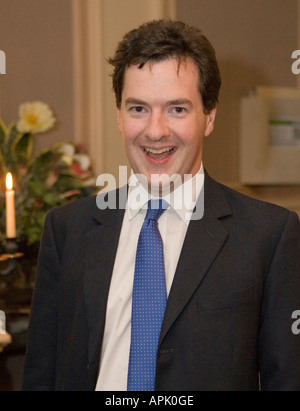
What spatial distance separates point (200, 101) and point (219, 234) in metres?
0.25

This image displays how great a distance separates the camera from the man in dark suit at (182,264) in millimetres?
1157

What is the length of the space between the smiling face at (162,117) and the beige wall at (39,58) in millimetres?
1287

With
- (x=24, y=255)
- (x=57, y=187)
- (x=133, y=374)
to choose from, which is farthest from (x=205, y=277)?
(x=57, y=187)

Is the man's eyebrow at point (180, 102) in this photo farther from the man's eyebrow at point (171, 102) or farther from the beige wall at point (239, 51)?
the beige wall at point (239, 51)

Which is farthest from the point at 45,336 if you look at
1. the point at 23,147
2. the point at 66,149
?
the point at 66,149

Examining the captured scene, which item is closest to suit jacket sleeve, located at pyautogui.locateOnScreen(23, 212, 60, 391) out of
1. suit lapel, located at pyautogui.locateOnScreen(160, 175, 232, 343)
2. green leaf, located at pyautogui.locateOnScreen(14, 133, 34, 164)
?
suit lapel, located at pyautogui.locateOnScreen(160, 175, 232, 343)

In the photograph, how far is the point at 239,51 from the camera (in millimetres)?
2883

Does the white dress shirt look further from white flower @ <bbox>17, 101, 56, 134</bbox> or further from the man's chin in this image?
white flower @ <bbox>17, 101, 56, 134</bbox>

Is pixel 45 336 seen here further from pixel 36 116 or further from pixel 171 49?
pixel 36 116

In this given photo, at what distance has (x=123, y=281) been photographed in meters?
1.21

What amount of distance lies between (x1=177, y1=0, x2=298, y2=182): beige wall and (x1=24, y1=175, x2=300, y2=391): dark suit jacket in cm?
161

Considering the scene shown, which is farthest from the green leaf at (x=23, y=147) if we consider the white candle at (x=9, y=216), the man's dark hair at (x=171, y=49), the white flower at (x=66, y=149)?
the man's dark hair at (x=171, y=49)

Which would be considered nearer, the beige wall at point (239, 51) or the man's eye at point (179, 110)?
the man's eye at point (179, 110)
